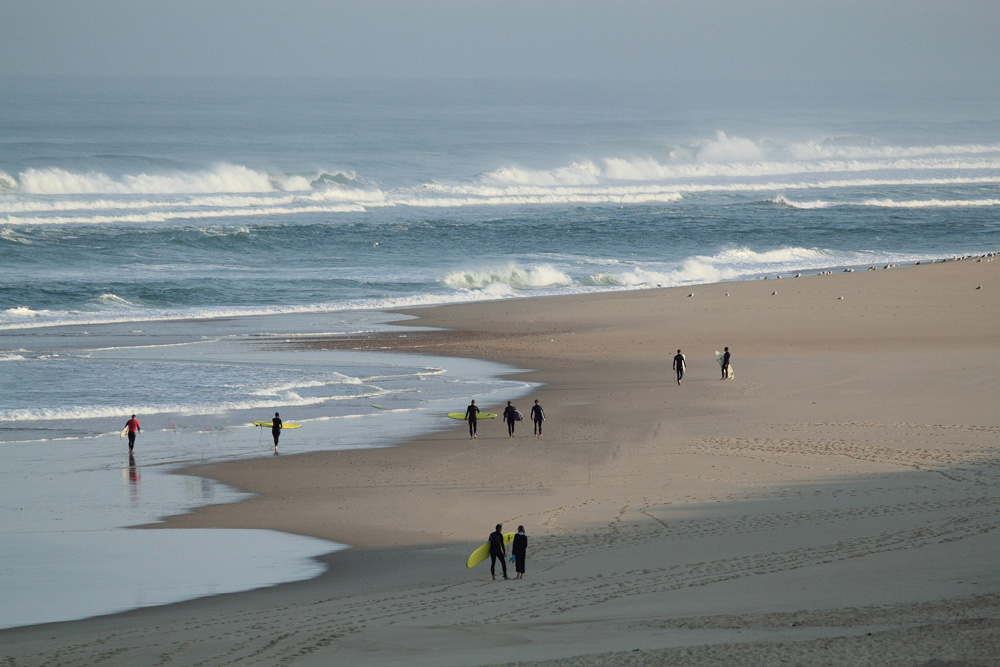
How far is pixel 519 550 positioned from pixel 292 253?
33.3 m

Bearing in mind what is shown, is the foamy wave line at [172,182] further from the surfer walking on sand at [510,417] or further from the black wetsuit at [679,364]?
the surfer walking on sand at [510,417]

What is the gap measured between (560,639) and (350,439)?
31.0 feet

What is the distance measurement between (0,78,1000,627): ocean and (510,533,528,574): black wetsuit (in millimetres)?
2272

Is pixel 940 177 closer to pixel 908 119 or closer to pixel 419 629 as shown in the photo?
pixel 908 119

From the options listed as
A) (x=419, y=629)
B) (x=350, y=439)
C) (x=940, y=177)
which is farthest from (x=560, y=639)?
(x=940, y=177)

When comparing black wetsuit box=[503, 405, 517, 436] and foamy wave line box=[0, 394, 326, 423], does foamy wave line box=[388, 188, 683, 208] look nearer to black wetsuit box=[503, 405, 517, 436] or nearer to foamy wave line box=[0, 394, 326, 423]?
foamy wave line box=[0, 394, 326, 423]

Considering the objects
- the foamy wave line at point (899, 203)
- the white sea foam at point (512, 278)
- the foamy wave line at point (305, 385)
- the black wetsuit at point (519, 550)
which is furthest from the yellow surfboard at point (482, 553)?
the foamy wave line at point (899, 203)

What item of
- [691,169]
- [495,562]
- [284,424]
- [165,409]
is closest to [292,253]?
[165,409]

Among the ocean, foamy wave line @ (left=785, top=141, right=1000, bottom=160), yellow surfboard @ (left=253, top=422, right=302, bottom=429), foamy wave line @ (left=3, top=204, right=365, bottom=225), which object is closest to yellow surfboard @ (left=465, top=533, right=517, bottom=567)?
the ocean

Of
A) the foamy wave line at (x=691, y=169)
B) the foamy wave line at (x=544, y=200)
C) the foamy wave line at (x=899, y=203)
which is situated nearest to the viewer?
the foamy wave line at (x=899, y=203)

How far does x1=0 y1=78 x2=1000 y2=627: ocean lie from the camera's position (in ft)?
47.7

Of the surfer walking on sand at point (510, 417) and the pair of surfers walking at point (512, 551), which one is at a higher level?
the surfer walking on sand at point (510, 417)

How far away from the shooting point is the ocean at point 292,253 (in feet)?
→ 47.7

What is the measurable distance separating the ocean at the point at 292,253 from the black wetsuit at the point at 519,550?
227 centimetres
